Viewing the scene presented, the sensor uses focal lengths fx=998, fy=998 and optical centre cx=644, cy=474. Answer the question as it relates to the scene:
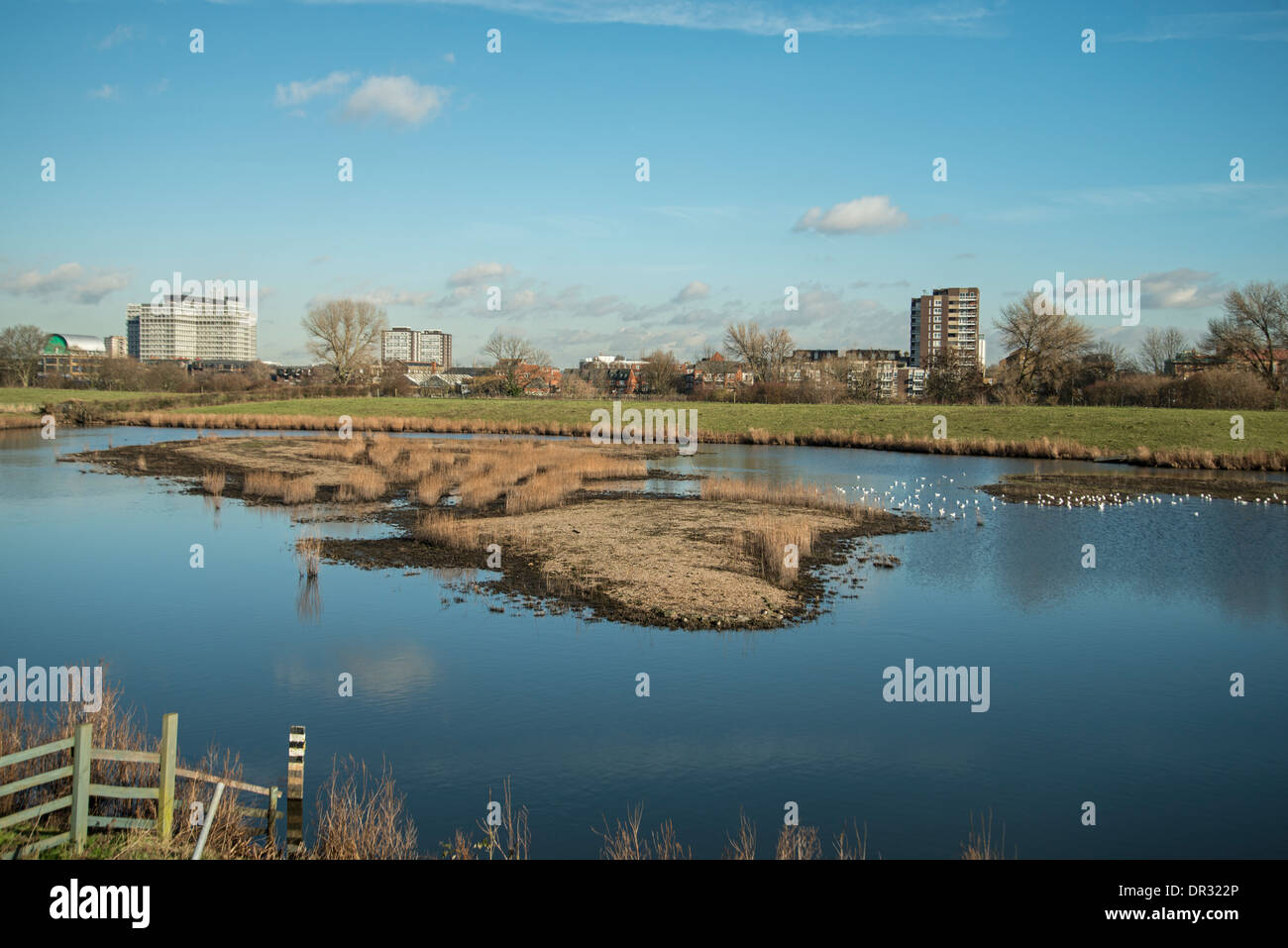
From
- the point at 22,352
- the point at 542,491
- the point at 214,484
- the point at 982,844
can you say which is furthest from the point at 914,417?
the point at 22,352

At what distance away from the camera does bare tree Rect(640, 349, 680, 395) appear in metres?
123

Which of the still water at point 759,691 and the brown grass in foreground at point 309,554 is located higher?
the brown grass in foreground at point 309,554

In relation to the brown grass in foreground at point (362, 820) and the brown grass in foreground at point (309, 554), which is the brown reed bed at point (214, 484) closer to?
the brown grass in foreground at point (309, 554)

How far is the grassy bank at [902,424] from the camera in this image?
5234cm

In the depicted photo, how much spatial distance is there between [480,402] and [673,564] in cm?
6748

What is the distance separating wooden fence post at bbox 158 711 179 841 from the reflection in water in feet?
29.9

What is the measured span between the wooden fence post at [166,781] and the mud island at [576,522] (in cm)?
937

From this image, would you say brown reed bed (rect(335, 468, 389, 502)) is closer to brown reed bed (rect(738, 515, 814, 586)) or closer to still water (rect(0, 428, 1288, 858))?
still water (rect(0, 428, 1288, 858))

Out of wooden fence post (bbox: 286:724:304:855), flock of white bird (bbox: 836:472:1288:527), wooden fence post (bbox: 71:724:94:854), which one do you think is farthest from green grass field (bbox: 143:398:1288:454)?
wooden fence post (bbox: 71:724:94:854)

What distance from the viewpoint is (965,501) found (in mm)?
33656

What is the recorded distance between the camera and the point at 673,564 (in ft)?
65.7

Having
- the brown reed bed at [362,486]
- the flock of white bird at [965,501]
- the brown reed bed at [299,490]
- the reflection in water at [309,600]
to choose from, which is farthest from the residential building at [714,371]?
the reflection in water at [309,600]
